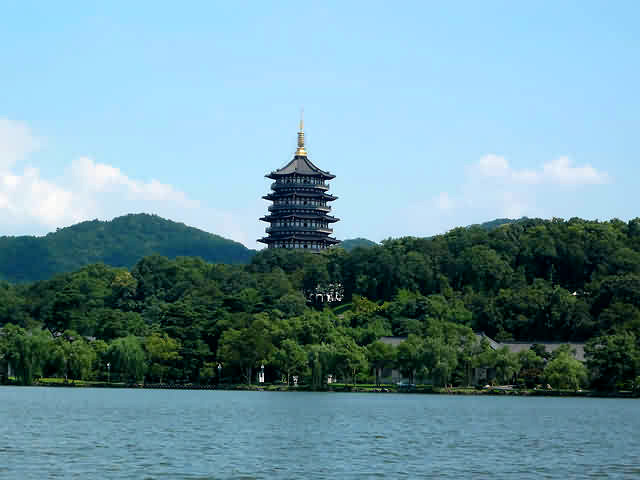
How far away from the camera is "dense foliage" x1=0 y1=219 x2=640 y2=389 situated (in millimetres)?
70125

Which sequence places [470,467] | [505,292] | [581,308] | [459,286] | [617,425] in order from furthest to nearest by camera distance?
[459,286]
[505,292]
[581,308]
[617,425]
[470,467]

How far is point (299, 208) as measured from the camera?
11381 centimetres

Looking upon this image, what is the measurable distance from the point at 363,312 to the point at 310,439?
58940 millimetres

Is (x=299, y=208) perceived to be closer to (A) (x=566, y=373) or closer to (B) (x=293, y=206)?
(B) (x=293, y=206)

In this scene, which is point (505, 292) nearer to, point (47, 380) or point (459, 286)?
point (459, 286)

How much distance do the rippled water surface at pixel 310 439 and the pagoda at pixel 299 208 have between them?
58215 millimetres

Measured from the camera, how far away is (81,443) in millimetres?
31078

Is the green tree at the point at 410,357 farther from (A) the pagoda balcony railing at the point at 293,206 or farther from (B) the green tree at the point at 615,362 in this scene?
(A) the pagoda balcony railing at the point at 293,206

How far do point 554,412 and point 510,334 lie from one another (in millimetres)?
32714

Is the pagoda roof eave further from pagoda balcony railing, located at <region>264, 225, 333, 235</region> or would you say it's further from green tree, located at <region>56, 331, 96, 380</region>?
green tree, located at <region>56, 331, 96, 380</region>

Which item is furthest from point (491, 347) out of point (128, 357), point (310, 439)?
point (310, 439)

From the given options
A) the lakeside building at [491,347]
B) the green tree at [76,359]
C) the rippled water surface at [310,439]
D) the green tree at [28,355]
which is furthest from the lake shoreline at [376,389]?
the rippled water surface at [310,439]

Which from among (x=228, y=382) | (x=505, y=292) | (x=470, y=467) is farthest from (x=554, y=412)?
(x=505, y=292)

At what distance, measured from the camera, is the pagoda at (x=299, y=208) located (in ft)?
374
